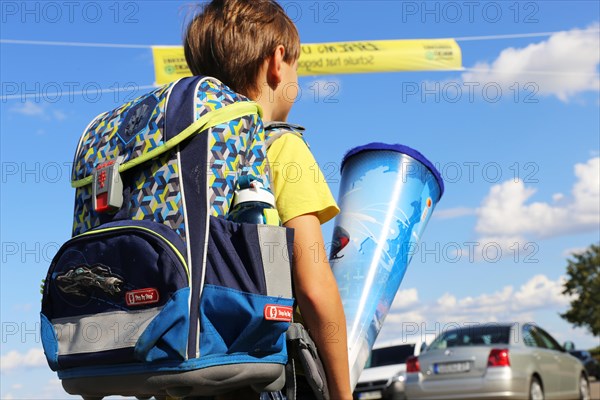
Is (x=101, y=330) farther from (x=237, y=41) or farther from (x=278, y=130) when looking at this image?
(x=237, y=41)

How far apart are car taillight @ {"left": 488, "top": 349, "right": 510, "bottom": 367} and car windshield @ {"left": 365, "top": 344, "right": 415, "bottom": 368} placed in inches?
207

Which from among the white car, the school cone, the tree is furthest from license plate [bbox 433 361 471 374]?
the tree

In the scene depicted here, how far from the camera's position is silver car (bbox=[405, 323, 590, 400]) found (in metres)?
10.6

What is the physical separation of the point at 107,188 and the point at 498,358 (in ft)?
30.9

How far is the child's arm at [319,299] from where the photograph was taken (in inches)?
79.0

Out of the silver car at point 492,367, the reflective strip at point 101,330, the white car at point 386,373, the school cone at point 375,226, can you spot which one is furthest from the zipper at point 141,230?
the white car at point 386,373

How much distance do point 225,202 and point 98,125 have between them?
51 centimetres

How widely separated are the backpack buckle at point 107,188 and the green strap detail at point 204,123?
0.03 meters

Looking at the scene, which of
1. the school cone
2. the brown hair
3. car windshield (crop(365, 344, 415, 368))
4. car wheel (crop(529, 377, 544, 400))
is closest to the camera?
the brown hair

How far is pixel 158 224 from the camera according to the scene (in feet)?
6.28

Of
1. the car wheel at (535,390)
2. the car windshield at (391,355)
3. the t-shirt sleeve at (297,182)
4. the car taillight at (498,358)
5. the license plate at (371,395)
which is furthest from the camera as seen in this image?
the car windshield at (391,355)

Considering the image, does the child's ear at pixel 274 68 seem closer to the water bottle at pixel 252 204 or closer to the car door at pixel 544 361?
the water bottle at pixel 252 204

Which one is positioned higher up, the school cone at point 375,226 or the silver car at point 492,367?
the school cone at point 375,226

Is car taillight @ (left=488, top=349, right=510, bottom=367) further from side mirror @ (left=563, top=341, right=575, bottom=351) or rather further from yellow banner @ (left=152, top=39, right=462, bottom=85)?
yellow banner @ (left=152, top=39, right=462, bottom=85)
